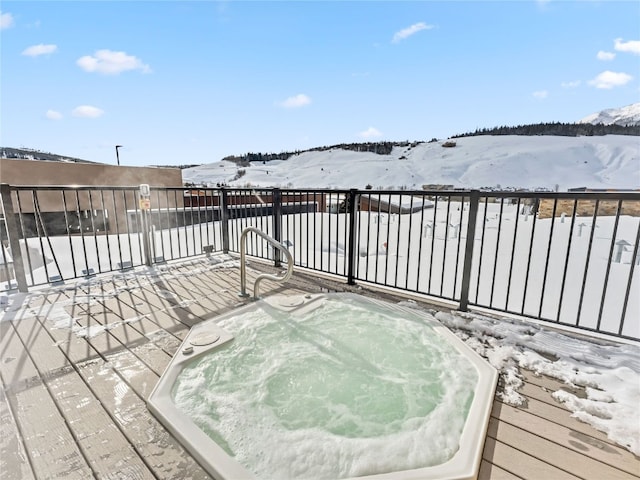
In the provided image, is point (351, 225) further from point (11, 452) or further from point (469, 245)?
point (11, 452)

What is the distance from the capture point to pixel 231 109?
18000 millimetres

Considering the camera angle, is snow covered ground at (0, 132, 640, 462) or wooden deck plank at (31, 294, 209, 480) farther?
snow covered ground at (0, 132, 640, 462)

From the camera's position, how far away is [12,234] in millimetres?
2971

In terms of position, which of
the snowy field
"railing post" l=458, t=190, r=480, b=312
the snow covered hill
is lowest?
the snowy field

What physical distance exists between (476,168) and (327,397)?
4761 centimetres

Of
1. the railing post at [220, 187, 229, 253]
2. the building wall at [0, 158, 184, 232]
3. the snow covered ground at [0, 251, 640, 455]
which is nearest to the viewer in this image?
the snow covered ground at [0, 251, 640, 455]

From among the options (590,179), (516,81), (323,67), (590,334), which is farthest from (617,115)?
(590,334)

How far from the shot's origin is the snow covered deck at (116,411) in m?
1.21

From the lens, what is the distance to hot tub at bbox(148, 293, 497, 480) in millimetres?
1262

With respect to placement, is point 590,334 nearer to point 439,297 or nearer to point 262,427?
point 439,297

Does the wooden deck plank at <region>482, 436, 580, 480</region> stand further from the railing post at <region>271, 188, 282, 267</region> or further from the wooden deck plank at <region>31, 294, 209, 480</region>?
the railing post at <region>271, 188, 282, 267</region>

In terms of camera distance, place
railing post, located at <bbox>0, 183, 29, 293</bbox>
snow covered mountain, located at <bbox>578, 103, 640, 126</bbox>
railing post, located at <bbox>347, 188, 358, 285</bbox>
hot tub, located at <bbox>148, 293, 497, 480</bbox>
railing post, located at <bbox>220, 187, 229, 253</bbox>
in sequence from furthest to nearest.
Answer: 1. snow covered mountain, located at <bbox>578, 103, 640, 126</bbox>
2. railing post, located at <bbox>220, 187, 229, 253</bbox>
3. railing post, located at <bbox>347, 188, 358, 285</bbox>
4. railing post, located at <bbox>0, 183, 29, 293</bbox>
5. hot tub, located at <bbox>148, 293, 497, 480</bbox>

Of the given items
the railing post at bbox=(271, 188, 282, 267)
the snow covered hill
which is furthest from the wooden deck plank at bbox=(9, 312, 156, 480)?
the snow covered hill

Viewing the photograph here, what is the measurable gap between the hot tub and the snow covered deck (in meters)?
0.10
